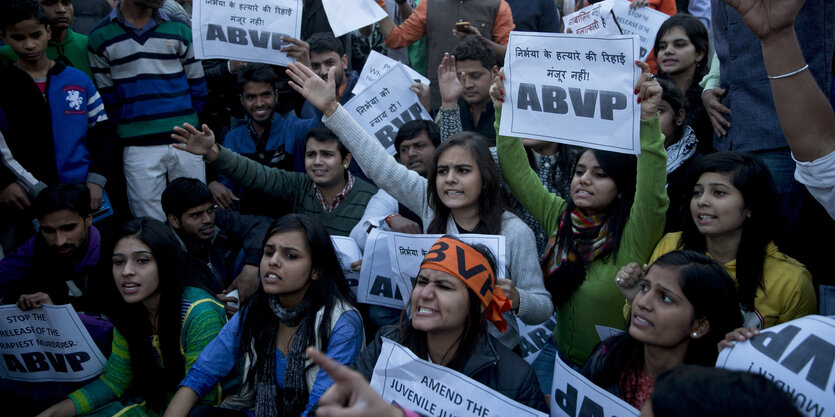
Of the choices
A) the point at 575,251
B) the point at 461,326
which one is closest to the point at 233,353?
the point at 461,326

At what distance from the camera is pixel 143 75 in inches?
216

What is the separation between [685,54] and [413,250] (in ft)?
9.28

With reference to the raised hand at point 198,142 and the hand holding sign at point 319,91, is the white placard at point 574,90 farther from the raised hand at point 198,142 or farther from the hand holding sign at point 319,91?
the raised hand at point 198,142

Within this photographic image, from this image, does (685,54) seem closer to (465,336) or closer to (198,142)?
(465,336)

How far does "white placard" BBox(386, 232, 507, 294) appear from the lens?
11.1 feet

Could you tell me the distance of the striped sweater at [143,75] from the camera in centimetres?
548

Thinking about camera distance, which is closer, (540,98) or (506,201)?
(540,98)

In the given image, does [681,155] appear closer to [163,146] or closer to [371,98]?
[371,98]

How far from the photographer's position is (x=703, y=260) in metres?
2.85

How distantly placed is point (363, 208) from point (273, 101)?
5.30 ft

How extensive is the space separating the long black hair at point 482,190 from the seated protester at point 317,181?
98 cm

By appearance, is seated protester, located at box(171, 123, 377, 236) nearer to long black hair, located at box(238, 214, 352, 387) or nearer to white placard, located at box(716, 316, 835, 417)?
long black hair, located at box(238, 214, 352, 387)

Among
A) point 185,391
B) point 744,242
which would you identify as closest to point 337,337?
point 185,391

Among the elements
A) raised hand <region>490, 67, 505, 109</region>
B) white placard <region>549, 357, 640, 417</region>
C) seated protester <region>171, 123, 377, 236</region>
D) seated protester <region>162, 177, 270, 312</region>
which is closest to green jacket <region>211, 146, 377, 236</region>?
seated protester <region>171, 123, 377, 236</region>
